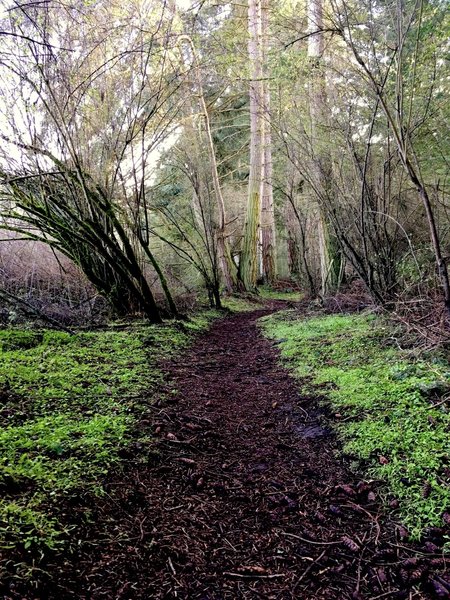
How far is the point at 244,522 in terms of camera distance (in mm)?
1969

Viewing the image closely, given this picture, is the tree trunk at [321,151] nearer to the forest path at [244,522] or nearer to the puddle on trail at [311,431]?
the puddle on trail at [311,431]

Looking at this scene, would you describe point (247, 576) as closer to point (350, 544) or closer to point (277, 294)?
point (350, 544)

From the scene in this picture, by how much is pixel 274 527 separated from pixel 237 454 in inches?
28.1

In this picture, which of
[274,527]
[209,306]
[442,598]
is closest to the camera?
[442,598]

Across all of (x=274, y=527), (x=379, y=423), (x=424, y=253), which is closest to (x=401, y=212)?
(x=424, y=253)

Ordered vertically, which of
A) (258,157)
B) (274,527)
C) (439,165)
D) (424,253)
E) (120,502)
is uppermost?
(258,157)

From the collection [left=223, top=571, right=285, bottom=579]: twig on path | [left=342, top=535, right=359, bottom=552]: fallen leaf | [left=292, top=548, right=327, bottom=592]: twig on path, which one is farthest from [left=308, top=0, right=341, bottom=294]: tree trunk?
[left=223, top=571, right=285, bottom=579]: twig on path

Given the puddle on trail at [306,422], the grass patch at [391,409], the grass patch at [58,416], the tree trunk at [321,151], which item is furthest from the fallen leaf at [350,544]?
the tree trunk at [321,151]

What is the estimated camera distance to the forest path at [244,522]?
1561 mm

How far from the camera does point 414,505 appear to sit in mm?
1971

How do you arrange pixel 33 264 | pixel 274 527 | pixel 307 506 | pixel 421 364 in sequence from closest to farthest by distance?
pixel 274 527, pixel 307 506, pixel 421 364, pixel 33 264

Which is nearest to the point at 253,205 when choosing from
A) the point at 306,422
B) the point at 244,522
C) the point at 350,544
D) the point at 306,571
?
the point at 306,422

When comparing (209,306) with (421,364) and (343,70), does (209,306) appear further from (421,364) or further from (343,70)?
(421,364)

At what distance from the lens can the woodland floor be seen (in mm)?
1547
